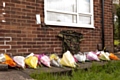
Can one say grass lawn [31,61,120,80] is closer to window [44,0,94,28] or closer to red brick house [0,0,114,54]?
red brick house [0,0,114,54]

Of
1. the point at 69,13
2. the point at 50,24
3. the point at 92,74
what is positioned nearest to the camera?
the point at 92,74

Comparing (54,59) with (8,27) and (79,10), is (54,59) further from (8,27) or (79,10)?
(79,10)

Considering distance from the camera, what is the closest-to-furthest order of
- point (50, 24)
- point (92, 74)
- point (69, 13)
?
point (92, 74) < point (50, 24) < point (69, 13)

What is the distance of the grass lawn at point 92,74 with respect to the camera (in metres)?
4.29

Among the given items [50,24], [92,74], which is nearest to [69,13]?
[50,24]

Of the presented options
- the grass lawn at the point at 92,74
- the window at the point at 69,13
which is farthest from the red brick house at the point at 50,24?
the grass lawn at the point at 92,74

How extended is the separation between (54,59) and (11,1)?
62.0 inches

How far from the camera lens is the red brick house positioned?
5211 mm

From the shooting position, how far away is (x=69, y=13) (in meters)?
6.55

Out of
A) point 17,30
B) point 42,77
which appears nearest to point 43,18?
point 17,30

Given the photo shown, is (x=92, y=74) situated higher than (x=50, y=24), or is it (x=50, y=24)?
(x=50, y=24)

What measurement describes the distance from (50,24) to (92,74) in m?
1.78

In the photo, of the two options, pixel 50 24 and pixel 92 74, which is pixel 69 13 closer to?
pixel 50 24

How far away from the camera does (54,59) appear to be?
17.7 feet
